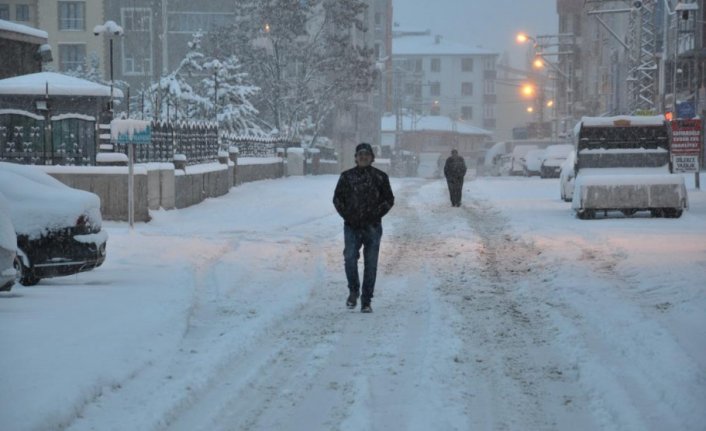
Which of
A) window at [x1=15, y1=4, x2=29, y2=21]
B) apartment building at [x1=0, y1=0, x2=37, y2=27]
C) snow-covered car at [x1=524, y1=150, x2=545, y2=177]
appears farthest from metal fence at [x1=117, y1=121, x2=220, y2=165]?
window at [x1=15, y1=4, x2=29, y2=21]

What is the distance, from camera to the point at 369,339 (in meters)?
9.37

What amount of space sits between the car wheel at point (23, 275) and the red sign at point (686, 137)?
2178 centimetres

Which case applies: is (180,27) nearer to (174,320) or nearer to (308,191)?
(308,191)

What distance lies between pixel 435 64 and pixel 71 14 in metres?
76.5

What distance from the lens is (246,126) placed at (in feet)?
175

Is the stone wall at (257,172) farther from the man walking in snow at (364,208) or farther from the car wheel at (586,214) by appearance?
the man walking in snow at (364,208)

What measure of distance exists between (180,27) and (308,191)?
40.8 metres

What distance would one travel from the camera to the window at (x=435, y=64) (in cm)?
14362

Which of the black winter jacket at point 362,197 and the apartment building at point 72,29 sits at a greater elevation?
the apartment building at point 72,29

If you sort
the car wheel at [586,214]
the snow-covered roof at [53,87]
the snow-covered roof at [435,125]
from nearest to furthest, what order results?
the car wheel at [586,214] < the snow-covered roof at [53,87] < the snow-covered roof at [435,125]

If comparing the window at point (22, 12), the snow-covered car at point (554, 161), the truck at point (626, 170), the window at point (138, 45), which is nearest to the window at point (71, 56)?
the window at point (22, 12)

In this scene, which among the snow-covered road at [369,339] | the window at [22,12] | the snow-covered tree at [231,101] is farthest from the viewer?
the window at [22,12]

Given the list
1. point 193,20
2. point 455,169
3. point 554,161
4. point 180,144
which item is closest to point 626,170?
point 455,169

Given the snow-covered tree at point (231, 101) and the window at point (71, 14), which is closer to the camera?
A: the snow-covered tree at point (231, 101)
